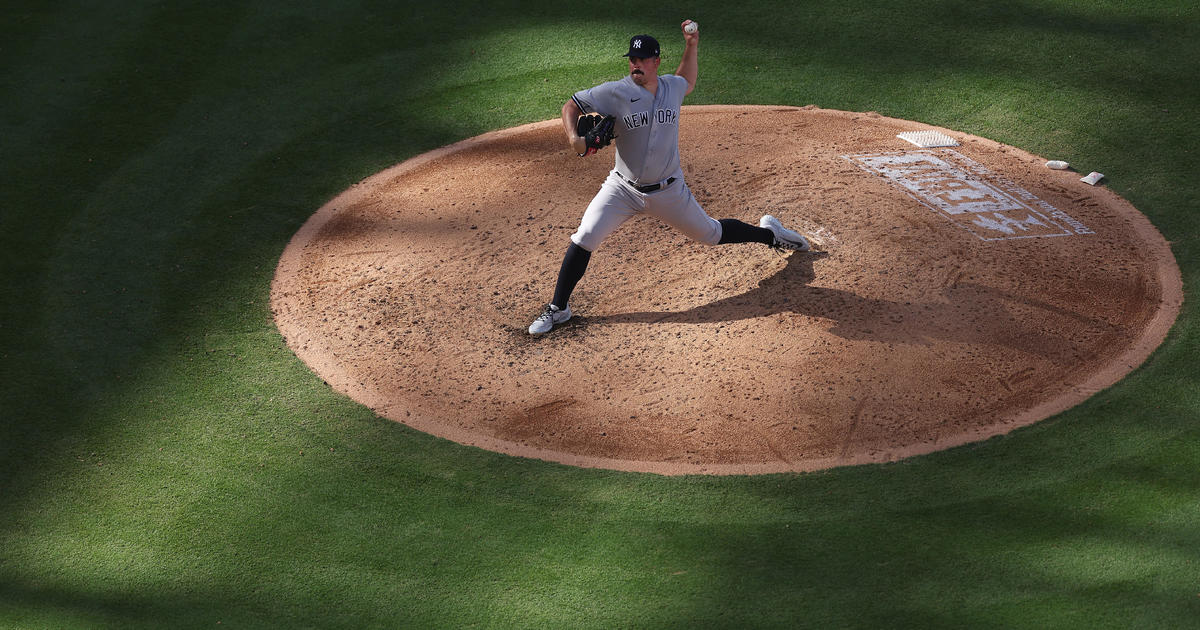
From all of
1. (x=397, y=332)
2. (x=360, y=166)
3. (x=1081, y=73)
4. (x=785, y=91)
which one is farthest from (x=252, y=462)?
(x=1081, y=73)

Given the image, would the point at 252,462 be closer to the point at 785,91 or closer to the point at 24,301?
the point at 24,301

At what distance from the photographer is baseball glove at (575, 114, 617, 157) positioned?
20.0 feet

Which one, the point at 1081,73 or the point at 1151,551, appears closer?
the point at 1151,551

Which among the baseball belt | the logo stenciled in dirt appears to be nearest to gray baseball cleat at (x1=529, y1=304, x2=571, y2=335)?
the baseball belt

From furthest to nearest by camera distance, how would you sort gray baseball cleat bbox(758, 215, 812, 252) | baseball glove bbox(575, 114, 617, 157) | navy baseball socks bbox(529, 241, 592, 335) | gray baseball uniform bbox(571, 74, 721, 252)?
1. gray baseball cleat bbox(758, 215, 812, 252)
2. navy baseball socks bbox(529, 241, 592, 335)
3. gray baseball uniform bbox(571, 74, 721, 252)
4. baseball glove bbox(575, 114, 617, 157)

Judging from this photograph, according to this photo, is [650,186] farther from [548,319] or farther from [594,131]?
[548,319]

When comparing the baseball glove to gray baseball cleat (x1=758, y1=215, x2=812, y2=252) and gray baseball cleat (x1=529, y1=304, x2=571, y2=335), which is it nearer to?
gray baseball cleat (x1=529, y1=304, x2=571, y2=335)

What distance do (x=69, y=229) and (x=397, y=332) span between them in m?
3.21

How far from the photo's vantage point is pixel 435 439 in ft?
19.7

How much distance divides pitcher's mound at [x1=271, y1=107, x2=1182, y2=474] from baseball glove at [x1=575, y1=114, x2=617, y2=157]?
1.29 meters

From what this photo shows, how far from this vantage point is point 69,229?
831cm

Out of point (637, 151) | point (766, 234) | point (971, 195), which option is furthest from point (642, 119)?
point (971, 195)

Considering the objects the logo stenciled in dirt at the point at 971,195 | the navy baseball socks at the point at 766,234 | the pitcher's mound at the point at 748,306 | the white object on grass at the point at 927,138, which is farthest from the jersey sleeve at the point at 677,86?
the white object on grass at the point at 927,138

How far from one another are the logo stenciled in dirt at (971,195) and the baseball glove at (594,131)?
2755 millimetres
